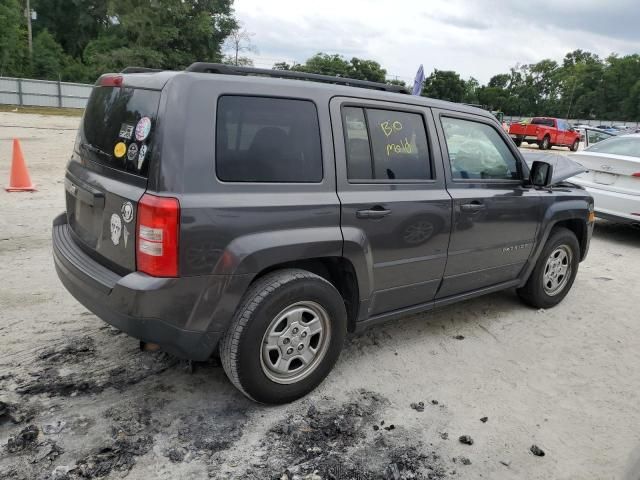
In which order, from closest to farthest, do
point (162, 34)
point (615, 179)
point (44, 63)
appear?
point (615, 179) → point (162, 34) → point (44, 63)

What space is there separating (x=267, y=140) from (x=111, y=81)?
1104 millimetres

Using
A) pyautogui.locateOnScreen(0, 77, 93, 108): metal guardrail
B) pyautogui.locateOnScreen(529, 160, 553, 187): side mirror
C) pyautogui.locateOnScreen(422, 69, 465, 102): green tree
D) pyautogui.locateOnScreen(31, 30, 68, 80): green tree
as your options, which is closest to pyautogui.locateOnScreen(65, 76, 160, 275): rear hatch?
pyautogui.locateOnScreen(529, 160, 553, 187): side mirror

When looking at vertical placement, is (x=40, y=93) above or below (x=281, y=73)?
below

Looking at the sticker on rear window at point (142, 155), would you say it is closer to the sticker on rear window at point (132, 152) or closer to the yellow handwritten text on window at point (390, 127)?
the sticker on rear window at point (132, 152)

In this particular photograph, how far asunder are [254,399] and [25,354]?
1.63 m

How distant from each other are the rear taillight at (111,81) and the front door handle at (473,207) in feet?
7.99

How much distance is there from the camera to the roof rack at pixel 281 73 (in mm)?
2859

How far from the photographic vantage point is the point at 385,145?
3371mm

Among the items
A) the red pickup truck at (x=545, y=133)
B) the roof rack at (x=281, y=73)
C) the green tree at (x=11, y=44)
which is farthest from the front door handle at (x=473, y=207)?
the green tree at (x=11, y=44)

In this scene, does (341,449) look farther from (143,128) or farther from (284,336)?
(143,128)

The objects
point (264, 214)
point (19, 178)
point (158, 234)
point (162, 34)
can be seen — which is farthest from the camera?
point (162, 34)

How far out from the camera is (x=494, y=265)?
166 inches

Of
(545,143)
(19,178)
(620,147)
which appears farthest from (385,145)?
(545,143)

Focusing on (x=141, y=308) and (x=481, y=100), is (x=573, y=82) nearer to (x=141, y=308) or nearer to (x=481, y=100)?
(x=481, y=100)
